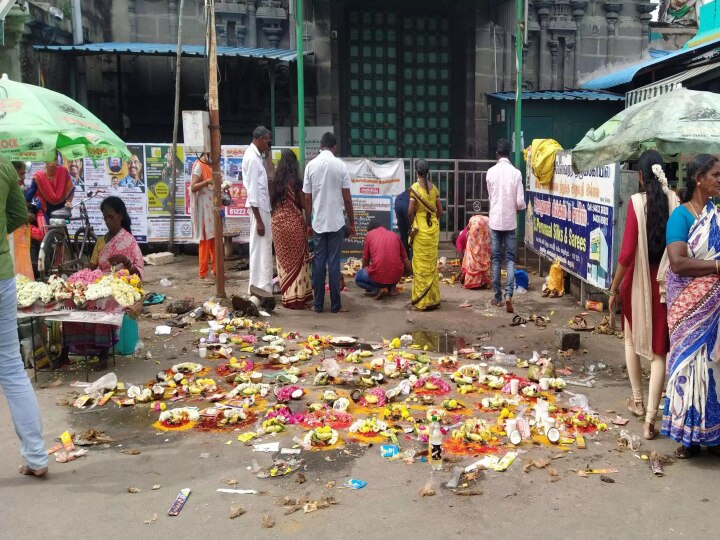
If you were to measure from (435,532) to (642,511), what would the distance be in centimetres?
118

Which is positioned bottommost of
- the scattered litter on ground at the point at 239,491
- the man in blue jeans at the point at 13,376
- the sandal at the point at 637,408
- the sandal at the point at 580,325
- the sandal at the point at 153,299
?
the scattered litter on ground at the point at 239,491

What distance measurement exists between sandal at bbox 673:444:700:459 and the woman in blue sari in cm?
10

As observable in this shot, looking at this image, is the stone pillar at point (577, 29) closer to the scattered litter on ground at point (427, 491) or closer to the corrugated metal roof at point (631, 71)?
the corrugated metal roof at point (631, 71)

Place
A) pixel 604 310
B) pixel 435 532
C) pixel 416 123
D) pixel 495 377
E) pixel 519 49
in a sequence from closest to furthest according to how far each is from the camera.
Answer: pixel 435 532
pixel 495 377
pixel 604 310
pixel 519 49
pixel 416 123

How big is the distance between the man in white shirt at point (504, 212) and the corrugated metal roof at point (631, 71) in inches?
216

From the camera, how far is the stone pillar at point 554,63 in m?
17.0

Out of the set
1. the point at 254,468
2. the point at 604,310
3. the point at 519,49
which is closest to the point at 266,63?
the point at 519,49

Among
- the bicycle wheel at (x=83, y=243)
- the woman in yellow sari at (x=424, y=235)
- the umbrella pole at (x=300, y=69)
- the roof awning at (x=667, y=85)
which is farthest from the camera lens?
the roof awning at (x=667, y=85)

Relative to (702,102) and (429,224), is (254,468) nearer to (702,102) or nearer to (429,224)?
(429,224)

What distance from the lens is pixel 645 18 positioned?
1716 cm

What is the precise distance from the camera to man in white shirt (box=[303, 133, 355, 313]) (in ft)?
28.7

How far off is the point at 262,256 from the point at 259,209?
2.01 ft

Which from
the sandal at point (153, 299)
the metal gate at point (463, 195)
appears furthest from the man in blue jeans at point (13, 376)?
the metal gate at point (463, 195)

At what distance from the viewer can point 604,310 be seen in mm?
8906
